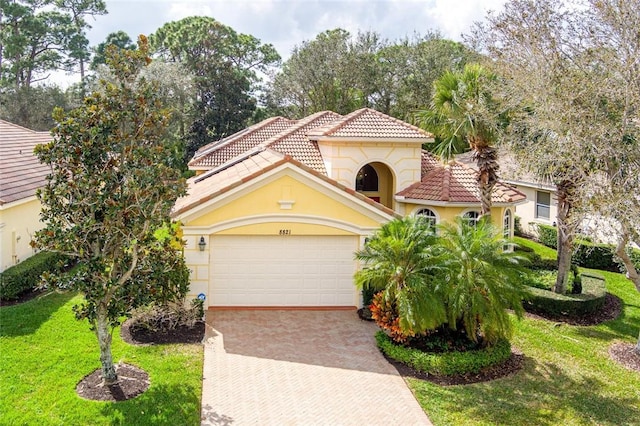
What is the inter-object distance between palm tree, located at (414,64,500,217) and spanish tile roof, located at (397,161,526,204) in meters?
2.06

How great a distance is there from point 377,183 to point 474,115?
27.3 ft

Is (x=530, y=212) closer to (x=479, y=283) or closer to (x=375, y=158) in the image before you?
(x=375, y=158)

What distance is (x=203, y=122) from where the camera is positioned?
48.1m

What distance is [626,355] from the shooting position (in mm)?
14148

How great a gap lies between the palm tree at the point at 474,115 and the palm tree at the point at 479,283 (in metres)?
5.52

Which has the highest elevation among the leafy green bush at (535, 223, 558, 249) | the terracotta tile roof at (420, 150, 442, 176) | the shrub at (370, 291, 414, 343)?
the terracotta tile roof at (420, 150, 442, 176)

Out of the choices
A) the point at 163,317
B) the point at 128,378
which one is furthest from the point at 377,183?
the point at 128,378

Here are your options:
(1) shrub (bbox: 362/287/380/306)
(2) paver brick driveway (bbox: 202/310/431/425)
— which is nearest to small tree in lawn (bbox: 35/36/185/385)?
(2) paver brick driveway (bbox: 202/310/431/425)

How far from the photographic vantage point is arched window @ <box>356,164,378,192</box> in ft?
82.6

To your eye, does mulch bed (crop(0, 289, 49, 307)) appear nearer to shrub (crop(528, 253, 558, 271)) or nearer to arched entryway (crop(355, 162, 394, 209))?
arched entryway (crop(355, 162, 394, 209))

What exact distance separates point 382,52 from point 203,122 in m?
16.8

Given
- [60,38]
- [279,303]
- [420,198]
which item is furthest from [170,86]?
[279,303]

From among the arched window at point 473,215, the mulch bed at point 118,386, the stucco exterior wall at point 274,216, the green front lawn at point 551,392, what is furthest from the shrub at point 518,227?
the mulch bed at point 118,386

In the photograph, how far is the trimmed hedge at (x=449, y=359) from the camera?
40.7 ft
